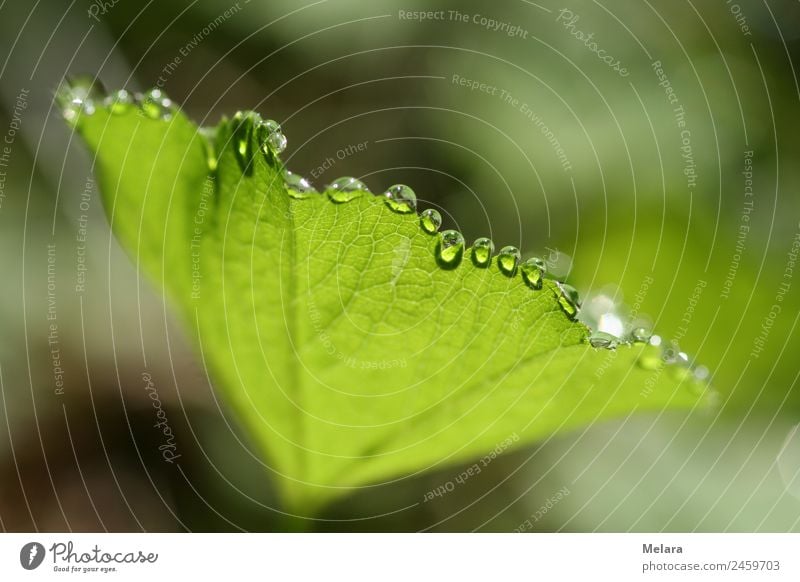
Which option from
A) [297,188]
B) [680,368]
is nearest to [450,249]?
[297,188]

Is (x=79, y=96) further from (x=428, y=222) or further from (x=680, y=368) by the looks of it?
(x=680, y=368)

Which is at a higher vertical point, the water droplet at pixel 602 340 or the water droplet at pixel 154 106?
the water droplet at pixel 154 106

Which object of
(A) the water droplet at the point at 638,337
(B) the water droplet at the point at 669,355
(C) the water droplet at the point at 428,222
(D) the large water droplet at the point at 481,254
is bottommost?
(B) the water droplet at the point at 669,355

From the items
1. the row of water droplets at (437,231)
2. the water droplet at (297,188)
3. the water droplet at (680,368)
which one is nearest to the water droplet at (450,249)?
the row of water droplets at (437,231)
